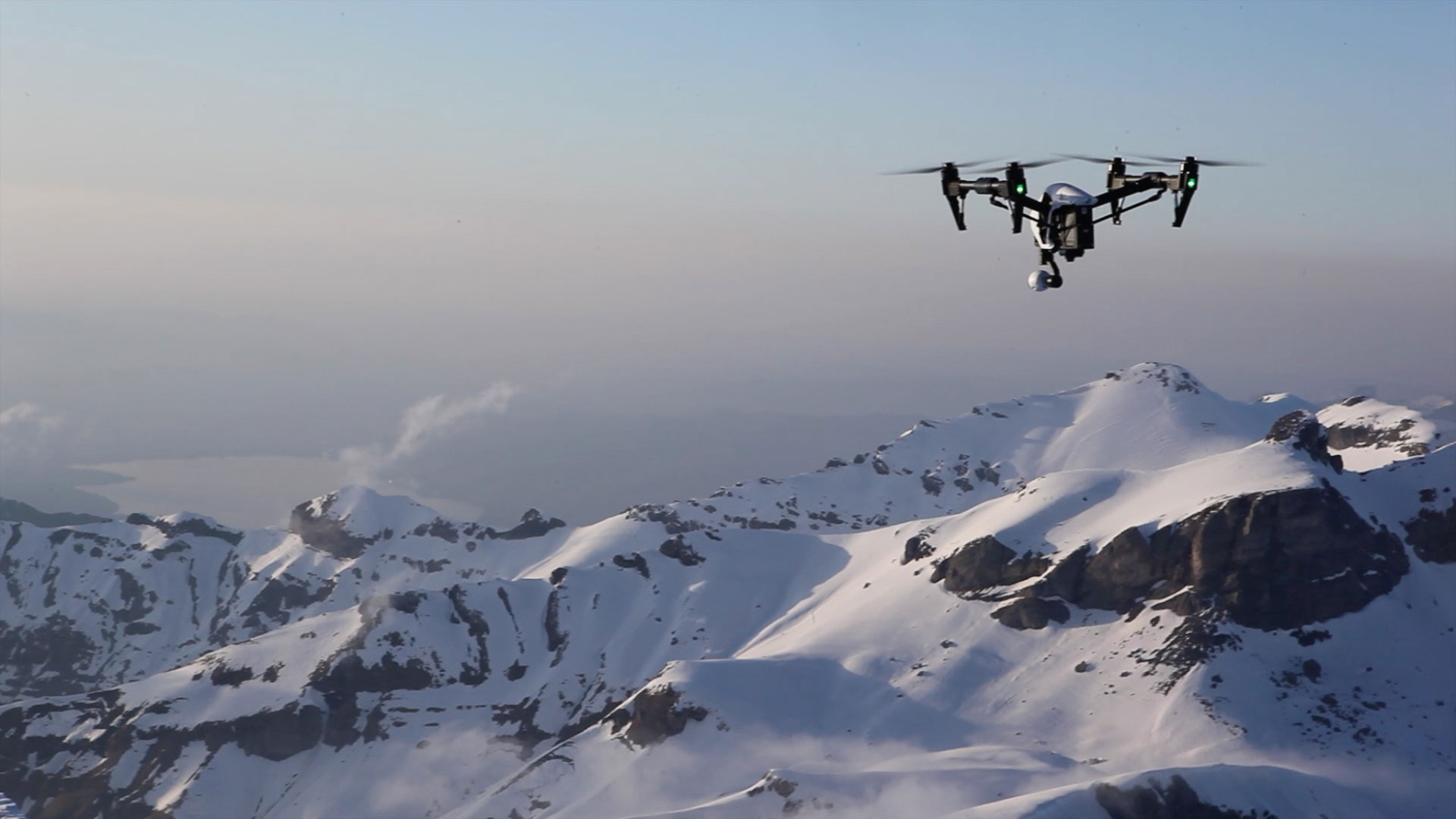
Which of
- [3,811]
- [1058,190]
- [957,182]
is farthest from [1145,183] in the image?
[3,811]

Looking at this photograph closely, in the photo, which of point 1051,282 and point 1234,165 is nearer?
point 1234,165

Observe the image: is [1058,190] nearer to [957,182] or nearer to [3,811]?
[957,182]

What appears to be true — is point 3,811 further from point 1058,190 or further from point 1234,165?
point 1234,165

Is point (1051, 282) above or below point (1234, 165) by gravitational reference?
below

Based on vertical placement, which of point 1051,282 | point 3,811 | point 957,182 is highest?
point 957,182

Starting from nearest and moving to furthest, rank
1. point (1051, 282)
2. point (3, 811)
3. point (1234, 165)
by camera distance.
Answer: point (1234, 165)
point (1051, 282)
point (3, 811)

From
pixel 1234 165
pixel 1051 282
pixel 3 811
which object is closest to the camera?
pixel 1234 165
